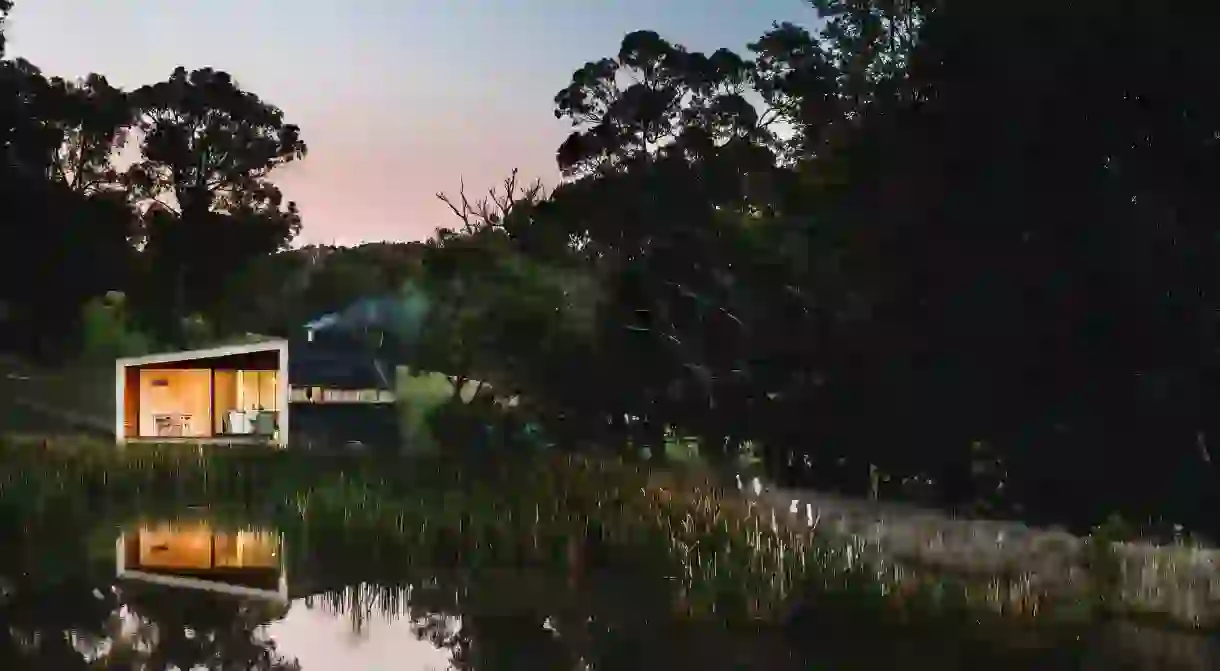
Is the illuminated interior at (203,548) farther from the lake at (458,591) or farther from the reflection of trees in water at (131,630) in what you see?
the reflection of trees in water at (131,630)

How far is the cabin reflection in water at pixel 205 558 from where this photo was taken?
379 inches

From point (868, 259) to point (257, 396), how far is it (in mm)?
13738

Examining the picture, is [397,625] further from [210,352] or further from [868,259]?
[210,352]

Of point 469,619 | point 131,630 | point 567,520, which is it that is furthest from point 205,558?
point 469,619

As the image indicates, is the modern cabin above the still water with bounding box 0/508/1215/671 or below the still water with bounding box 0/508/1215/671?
above

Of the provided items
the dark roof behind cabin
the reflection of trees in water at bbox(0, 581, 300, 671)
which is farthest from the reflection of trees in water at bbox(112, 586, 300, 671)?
the dark roof behind cabin

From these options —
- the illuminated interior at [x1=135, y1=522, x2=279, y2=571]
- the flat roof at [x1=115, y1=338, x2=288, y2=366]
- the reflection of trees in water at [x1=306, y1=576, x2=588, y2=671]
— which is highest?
the flat roof at [x1=115, y1=338, x2=288, y2=366]

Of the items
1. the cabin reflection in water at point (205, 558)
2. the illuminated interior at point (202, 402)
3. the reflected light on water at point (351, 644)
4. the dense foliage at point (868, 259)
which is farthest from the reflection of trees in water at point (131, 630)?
the illuminated interior at point (202, 402)

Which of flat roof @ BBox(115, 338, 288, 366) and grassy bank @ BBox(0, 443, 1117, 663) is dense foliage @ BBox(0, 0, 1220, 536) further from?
flat roof @ BBox(115, 338, 288, 366)

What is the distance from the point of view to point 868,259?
11.5 meters

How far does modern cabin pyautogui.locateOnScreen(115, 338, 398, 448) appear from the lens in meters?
19.1

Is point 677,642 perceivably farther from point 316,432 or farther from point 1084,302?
point 316,432

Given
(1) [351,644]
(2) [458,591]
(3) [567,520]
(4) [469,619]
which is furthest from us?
(3) [567,520]

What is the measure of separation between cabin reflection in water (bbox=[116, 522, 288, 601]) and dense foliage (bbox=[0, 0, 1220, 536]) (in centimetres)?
543
